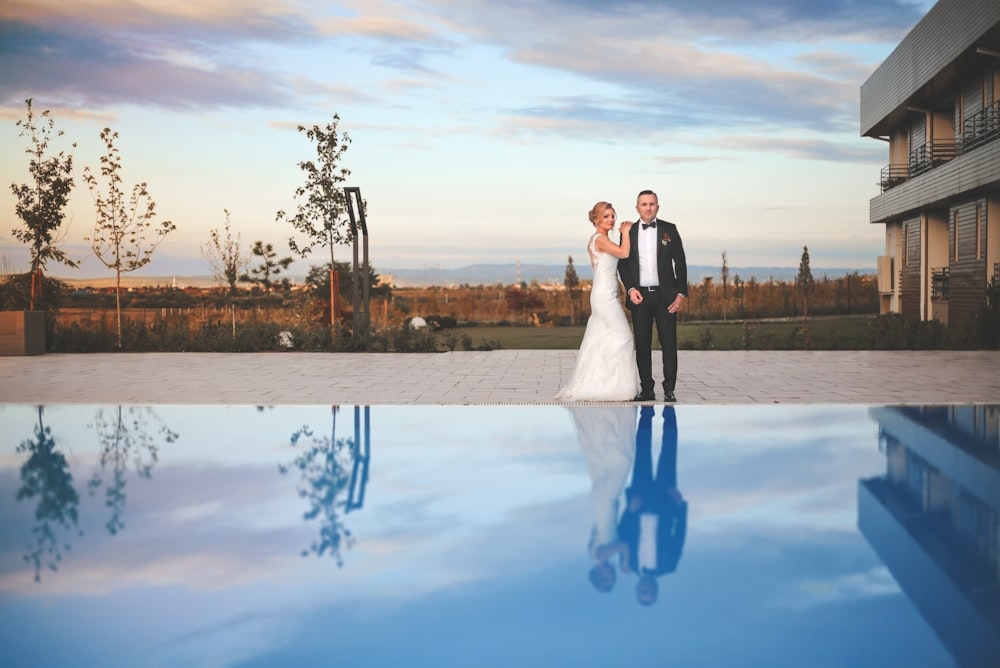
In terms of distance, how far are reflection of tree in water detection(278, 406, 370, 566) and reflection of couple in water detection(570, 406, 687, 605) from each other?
1281mm

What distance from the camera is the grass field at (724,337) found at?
17500 mm

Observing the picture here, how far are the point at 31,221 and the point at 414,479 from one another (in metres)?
15.3

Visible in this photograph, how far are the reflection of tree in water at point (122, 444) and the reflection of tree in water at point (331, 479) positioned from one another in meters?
1.07

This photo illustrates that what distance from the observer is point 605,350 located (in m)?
9.89

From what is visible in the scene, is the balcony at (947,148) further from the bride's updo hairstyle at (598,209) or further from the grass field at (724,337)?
the bride's updo hairstyle at (598,209)

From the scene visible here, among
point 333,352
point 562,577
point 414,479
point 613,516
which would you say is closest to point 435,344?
point 333,352

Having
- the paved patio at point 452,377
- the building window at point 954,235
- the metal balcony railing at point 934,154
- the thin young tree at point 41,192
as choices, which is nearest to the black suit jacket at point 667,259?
the paved patio at point 452,377

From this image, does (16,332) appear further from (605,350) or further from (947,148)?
(947,148)

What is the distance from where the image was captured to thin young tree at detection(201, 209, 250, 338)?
1978cm

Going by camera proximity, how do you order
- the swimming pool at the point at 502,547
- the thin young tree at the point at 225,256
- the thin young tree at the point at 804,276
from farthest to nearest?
the thin young tree at the point at 804,276, the thin young tree at the point at 225,256, the swimming pool at the point at 502,547

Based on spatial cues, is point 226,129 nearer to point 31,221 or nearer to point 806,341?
point 31,221

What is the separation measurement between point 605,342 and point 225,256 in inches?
493

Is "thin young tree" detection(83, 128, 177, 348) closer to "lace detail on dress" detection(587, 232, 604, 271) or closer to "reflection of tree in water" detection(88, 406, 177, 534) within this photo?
"reflection of tree in water" detection(88, 406, 177, 534)

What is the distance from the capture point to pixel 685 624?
3369 millimetres
